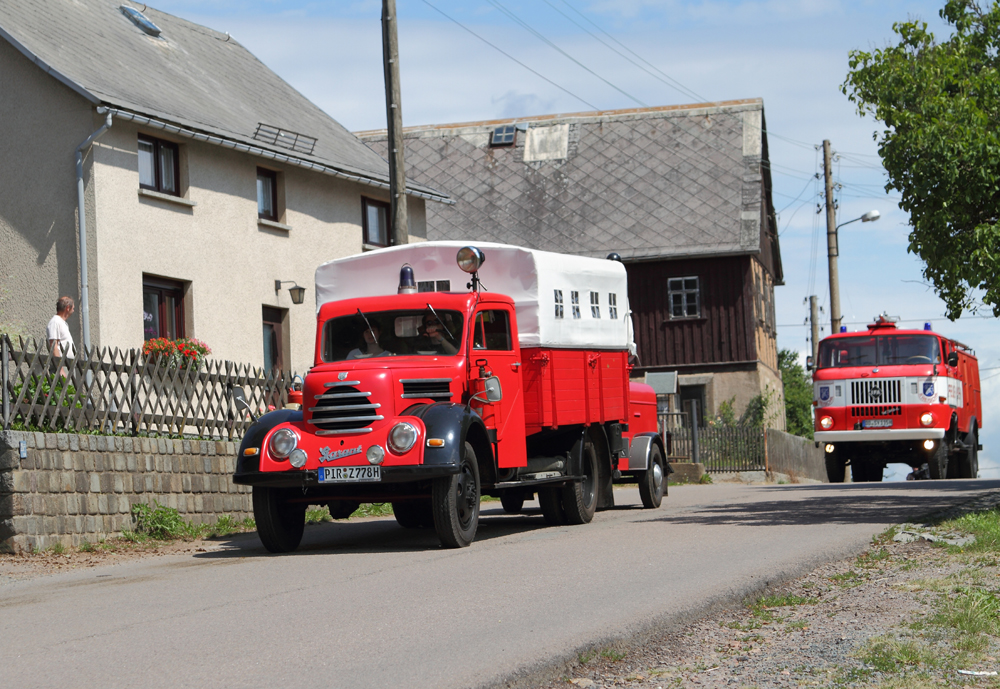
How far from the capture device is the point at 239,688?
5.89 m

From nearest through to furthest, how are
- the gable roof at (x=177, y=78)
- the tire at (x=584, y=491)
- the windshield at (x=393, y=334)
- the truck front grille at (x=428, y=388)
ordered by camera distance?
the truck front grille at (x=428, y=388)
the windshield at (x=393, y=334)
the tire at (x=584, y=491)
the gable roof at (x=177, y=78)

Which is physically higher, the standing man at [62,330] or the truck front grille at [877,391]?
the standing man at [62,330]

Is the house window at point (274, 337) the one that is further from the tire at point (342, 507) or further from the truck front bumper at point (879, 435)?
the tire at point (342, 507)

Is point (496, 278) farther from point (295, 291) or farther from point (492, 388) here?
point (295, 291)

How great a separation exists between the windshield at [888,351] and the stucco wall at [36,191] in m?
14.7

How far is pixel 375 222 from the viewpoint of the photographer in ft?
101

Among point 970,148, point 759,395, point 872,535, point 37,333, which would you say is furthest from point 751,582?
point 759,395

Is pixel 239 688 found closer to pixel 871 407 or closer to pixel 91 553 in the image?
pixel 91 553

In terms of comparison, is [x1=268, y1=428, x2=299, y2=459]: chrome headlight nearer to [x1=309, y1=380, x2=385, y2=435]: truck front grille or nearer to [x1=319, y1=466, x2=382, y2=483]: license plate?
[x1=309, y1=380, x2=385, y2=435]: truck front grille

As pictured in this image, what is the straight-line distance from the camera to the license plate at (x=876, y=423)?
84.4ft

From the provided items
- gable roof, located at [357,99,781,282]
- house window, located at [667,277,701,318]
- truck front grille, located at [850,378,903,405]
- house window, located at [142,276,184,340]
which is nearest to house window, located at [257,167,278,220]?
house window, located at [142,276,184,340]

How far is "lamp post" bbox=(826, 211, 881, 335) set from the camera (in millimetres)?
39000

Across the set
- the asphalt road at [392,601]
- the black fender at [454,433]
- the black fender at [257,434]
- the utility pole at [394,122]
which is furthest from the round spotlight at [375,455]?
the utility pole at [394,122]

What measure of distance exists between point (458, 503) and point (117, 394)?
521 centimetres
